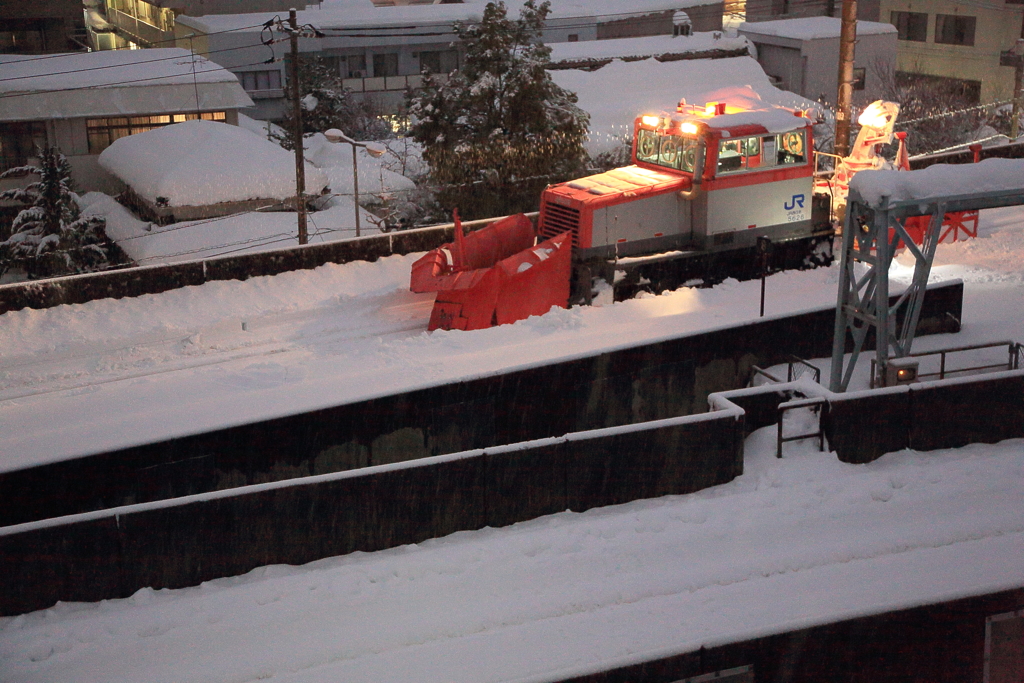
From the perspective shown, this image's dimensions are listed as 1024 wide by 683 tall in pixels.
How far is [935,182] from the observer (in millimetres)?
13773

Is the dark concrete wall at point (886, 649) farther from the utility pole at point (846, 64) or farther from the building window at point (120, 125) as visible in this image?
the building window at point (120, 125)

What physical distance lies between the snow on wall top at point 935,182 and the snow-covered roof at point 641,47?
28.2 m

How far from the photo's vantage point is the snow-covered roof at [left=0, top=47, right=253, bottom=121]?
3297cm

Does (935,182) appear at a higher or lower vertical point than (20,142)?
higher

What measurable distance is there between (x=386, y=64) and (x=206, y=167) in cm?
2083

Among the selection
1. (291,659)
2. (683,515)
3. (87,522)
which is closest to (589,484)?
(683,515)

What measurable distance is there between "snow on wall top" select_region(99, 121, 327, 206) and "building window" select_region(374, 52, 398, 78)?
17.3 metres

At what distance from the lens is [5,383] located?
15.4 meters

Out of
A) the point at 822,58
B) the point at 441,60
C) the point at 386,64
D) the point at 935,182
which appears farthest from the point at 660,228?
the point at 386,64

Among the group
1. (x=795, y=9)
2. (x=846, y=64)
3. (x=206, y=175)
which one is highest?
(x=795, y=9)

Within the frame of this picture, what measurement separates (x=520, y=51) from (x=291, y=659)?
21346 millimetres

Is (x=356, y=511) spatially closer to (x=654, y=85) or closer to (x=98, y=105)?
(x=98, y=105)

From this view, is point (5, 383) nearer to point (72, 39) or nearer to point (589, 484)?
point (589, 484)

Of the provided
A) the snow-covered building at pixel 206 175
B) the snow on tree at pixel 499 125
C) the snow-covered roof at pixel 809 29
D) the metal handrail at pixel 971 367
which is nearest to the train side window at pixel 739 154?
the metal handrail at pixel 971 367
